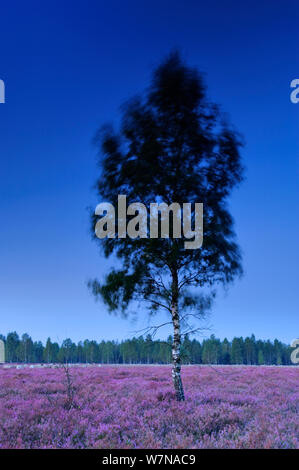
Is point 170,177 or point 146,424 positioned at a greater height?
point 170,177

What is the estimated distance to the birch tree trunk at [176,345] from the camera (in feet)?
32.4

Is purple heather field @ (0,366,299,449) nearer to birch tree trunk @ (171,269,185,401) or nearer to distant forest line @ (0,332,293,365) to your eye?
birch tree trunk @ (171,269,185,401)

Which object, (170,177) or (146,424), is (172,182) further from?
(146,424)

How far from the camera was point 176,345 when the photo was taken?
33.2 ft

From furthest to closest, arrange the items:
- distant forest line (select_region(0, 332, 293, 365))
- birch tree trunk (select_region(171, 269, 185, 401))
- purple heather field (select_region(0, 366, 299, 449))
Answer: distant forest line (select_region(0, 332, 293, 365)) < birch tree trunk (select_region(171, 269, 185, 401)) < purple heather field (select_region(0, 366, 299, 449))

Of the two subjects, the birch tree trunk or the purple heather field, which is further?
the birch tree trunk

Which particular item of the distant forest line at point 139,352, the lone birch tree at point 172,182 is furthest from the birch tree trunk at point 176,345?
the distant forest line at point 139,352

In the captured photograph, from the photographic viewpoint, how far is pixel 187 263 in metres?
10.7

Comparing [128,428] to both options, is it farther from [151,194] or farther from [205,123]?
[205,123]

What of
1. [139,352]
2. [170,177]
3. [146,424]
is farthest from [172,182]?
[139,352]

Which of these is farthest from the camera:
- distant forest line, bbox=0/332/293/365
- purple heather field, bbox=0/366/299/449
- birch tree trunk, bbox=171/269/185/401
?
distant forest line, bbox=0/332/293/365

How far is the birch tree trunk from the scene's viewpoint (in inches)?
389

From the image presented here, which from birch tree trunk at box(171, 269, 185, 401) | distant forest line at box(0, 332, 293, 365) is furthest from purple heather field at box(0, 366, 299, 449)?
distant forest line at box(0, 332, 293, 365)

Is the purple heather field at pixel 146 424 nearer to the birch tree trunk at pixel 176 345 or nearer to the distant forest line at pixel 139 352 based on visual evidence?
the birch tree trunk at pixel 176 345
